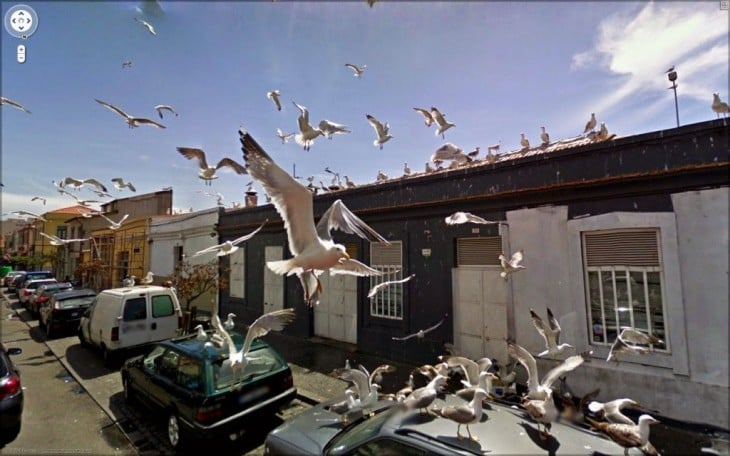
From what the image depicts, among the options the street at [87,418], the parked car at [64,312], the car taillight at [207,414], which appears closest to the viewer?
the car taillight at [207,414]

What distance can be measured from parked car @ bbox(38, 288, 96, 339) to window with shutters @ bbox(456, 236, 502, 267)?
1225 cm

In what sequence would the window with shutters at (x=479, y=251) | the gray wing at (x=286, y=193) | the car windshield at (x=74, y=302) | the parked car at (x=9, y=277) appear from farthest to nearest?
the parked car at (x=9, y=277), the car windshield at (x=74, y=302), the window with shutters at (x=479, y=251), the gray wing at (x=286, y=193)

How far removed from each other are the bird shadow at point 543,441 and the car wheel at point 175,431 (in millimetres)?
4063

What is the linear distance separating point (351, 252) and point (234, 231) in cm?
554

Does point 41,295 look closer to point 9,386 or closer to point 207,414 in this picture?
point 9,386

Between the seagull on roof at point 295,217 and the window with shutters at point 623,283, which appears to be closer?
the seagull on roof at point 295,217

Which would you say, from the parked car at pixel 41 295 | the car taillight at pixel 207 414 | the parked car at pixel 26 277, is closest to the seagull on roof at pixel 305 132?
the car taillight at pixel 207 414

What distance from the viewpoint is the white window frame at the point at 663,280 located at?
13.5 ft

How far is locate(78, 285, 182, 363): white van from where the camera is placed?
771 centimetres

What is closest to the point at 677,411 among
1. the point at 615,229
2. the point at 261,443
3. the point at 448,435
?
the point at 615,229

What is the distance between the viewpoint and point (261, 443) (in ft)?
14.9

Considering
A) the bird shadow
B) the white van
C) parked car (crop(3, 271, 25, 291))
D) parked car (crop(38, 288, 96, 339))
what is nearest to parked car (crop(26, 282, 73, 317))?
parked car (crop(38, 288, 96, 339))

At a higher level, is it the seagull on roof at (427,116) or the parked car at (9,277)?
the seagull on roof at (427,116)

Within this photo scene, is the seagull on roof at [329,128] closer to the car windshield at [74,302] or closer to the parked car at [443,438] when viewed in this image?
the parked car at [443,438]
